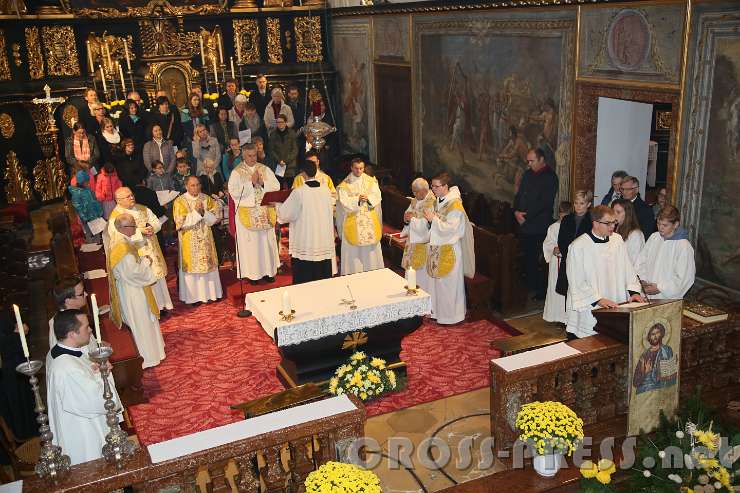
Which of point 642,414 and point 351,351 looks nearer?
point 642,414

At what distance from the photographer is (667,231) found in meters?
7.50

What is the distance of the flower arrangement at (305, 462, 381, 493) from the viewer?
4598mm

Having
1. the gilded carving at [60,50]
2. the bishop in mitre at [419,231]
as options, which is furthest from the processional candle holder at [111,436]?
the gilded carving at [60,50]

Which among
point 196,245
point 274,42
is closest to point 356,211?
point 196,245

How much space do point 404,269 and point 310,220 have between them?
1678 mm

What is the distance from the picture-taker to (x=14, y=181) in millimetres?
16484

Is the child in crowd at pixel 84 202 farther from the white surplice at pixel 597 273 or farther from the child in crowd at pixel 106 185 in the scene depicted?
the white surplice at pixel 597 273

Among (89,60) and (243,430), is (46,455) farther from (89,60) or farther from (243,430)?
(89,60)

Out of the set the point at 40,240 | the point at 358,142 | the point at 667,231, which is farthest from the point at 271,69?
the point at 667,231

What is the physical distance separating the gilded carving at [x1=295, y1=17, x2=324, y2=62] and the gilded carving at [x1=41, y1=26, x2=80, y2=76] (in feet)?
18.0

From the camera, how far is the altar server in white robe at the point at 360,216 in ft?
35.7

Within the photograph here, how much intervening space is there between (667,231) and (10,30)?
49.0 ft

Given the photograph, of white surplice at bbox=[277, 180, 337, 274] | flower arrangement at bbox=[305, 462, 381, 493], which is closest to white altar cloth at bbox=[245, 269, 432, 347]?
white surplice at bbox=[277, 180, 337, 274]

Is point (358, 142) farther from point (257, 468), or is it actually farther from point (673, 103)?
point (257, 468)
